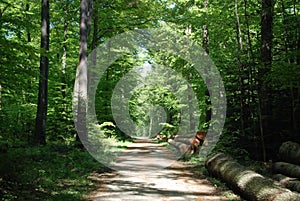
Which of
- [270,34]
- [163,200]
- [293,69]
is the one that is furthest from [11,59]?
[270,34]

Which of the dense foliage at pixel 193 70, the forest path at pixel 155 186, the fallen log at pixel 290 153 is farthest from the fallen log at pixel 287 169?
the forest path at pixel 155 186

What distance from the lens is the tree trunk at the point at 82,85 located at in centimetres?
1186

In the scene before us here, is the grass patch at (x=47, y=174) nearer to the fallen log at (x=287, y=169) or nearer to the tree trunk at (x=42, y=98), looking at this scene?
the tree trunk at (x=42, y=98)

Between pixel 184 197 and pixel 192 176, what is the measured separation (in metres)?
2.93

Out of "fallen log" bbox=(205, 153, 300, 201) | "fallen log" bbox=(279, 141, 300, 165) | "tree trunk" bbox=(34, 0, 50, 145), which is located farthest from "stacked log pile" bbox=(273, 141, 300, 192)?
"tree trunk" bbox=(34, 0, 50, 145)

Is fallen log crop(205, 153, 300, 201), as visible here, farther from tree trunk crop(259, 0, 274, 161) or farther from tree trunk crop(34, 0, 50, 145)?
tree trunk crop(34, 0, 50, 145)

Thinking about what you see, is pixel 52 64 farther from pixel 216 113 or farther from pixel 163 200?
pixel 163 200

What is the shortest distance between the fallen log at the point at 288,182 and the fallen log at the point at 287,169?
0.26 m

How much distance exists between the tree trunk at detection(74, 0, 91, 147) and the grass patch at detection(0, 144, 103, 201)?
3.05 ft

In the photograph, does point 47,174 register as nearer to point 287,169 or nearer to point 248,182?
point 248,182

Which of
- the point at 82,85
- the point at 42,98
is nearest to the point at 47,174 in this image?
the point at 82,85

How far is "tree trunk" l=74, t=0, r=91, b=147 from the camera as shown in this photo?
11.9 meters

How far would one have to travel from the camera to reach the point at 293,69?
7.96 m

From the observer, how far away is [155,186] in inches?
309
